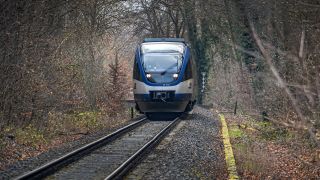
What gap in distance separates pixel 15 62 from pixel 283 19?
21.7 ft

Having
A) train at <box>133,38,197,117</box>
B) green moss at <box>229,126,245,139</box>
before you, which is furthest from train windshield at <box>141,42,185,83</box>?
green moss at <box>229,126,245,139</box>

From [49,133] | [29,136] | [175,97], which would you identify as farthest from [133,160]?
[175,97]

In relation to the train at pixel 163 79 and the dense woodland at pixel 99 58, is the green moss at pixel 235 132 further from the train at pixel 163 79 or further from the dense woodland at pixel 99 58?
the train at pixel 163 79

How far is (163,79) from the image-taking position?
19625 millimetres

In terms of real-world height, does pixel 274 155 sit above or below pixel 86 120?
below

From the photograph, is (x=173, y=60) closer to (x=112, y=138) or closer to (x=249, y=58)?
(x=249, y=58)

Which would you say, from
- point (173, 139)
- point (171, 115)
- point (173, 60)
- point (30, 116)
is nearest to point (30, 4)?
point (30, 116)

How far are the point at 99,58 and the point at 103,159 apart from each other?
12669 mm

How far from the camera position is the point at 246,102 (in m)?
24.3

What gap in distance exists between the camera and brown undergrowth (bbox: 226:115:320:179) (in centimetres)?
1001

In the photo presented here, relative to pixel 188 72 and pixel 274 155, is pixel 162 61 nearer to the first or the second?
pixel 188 72

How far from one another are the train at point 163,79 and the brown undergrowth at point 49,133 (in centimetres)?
171

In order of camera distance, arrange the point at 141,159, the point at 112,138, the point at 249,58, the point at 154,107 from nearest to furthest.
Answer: the point at 141,159, the point at 112,138, the point at 154,107, the point at 249,58

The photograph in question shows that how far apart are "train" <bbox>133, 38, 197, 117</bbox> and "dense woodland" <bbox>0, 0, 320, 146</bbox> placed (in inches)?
78.6
